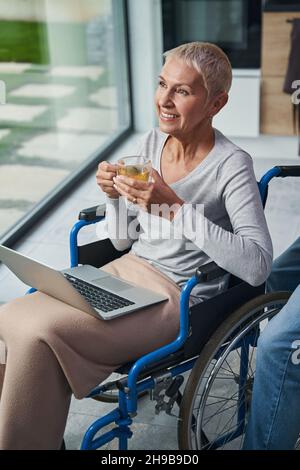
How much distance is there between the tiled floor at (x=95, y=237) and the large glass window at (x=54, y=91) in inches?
5.7

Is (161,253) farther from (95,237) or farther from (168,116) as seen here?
(95,237)

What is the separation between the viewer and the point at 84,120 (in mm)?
4602

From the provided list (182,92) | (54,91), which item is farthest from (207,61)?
(54,91)

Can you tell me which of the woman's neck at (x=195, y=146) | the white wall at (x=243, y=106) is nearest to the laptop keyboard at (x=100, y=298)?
the woman's neck at (x=195, y=146)

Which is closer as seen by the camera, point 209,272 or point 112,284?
point 209,272

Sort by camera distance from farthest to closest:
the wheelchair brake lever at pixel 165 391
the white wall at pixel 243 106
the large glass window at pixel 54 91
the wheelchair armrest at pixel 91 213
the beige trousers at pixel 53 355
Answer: the white wall at pixel 243 106, the large glass window at pixel 54 91, the wheelchair armrest at pixel 91 213, the wheelchair brake lever at pixel 165 391, the beige trousers at pixel 53 355

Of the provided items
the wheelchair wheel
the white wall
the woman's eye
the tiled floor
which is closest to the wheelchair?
the wheelchair wheel

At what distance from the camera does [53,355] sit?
1.78 metres

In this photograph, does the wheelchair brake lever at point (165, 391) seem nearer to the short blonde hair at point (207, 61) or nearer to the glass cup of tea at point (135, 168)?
the glass cup of tea at point (135, 168)

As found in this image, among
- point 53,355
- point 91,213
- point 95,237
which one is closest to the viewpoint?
point 53,355

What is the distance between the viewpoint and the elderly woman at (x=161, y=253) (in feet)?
5.80

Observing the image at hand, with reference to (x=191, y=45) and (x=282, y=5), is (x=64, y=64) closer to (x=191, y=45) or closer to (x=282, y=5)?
(x=282, y=5)

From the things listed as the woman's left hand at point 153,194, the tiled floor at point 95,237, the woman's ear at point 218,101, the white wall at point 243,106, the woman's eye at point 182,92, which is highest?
the woman's eye at point 182,92

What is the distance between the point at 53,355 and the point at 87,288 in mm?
271
